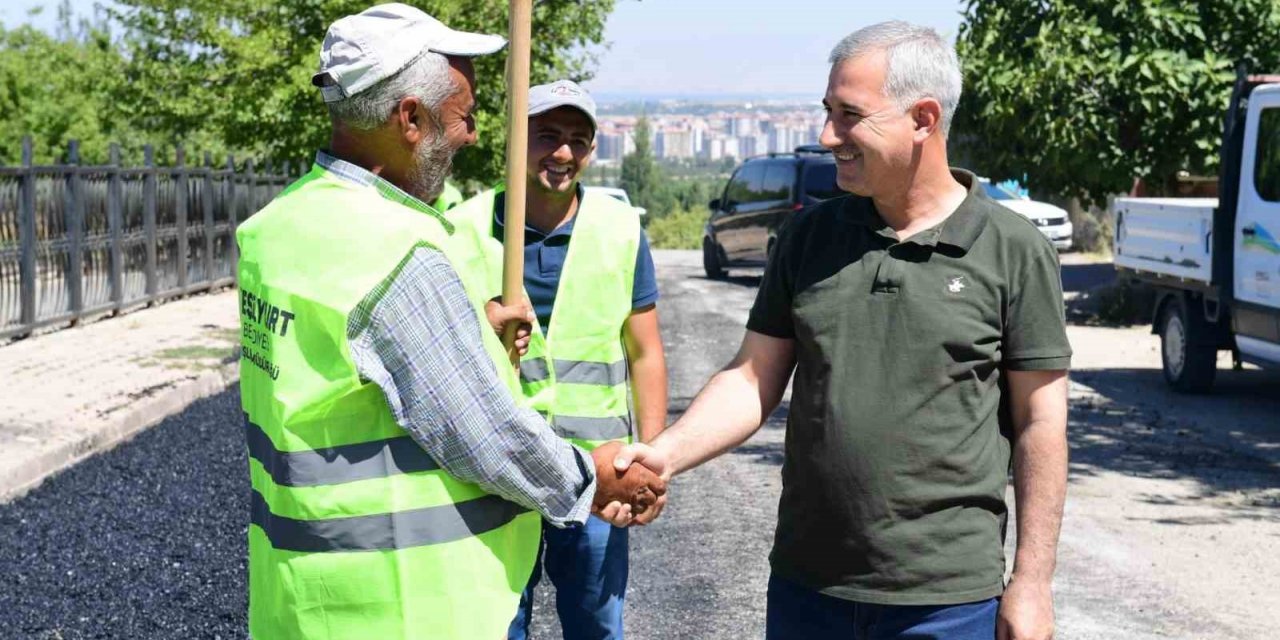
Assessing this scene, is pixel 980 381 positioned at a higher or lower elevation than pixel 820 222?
lower

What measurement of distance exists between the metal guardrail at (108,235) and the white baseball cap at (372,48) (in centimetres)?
1361

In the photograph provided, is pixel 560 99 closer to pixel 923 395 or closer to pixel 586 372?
pixel 586 372

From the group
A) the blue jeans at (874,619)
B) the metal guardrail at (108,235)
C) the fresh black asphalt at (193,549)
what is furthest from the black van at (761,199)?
the blue jeans at (874,619)

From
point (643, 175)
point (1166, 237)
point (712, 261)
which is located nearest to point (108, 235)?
point (1166, 237)

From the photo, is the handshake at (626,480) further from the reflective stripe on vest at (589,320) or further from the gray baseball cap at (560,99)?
the gray baseball cap at (560,99)

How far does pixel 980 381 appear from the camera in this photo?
10.9 ft

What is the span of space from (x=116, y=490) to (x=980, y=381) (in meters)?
7.00

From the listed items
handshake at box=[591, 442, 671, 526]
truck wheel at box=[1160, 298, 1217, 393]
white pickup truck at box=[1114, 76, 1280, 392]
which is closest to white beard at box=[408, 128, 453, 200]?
handshake at box=[591, 442, 671, 526]

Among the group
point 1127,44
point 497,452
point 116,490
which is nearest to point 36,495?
point 116,490

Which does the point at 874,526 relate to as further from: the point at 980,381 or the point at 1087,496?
the point at 1087,496

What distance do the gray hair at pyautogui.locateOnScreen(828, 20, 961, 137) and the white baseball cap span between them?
85 centimetres

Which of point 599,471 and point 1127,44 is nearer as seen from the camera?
point 599,471

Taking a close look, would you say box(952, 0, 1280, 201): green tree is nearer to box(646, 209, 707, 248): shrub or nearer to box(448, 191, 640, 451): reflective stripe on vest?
box(448, 191, 640, 451): reflective stripe on vest

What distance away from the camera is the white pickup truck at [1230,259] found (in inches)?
502
